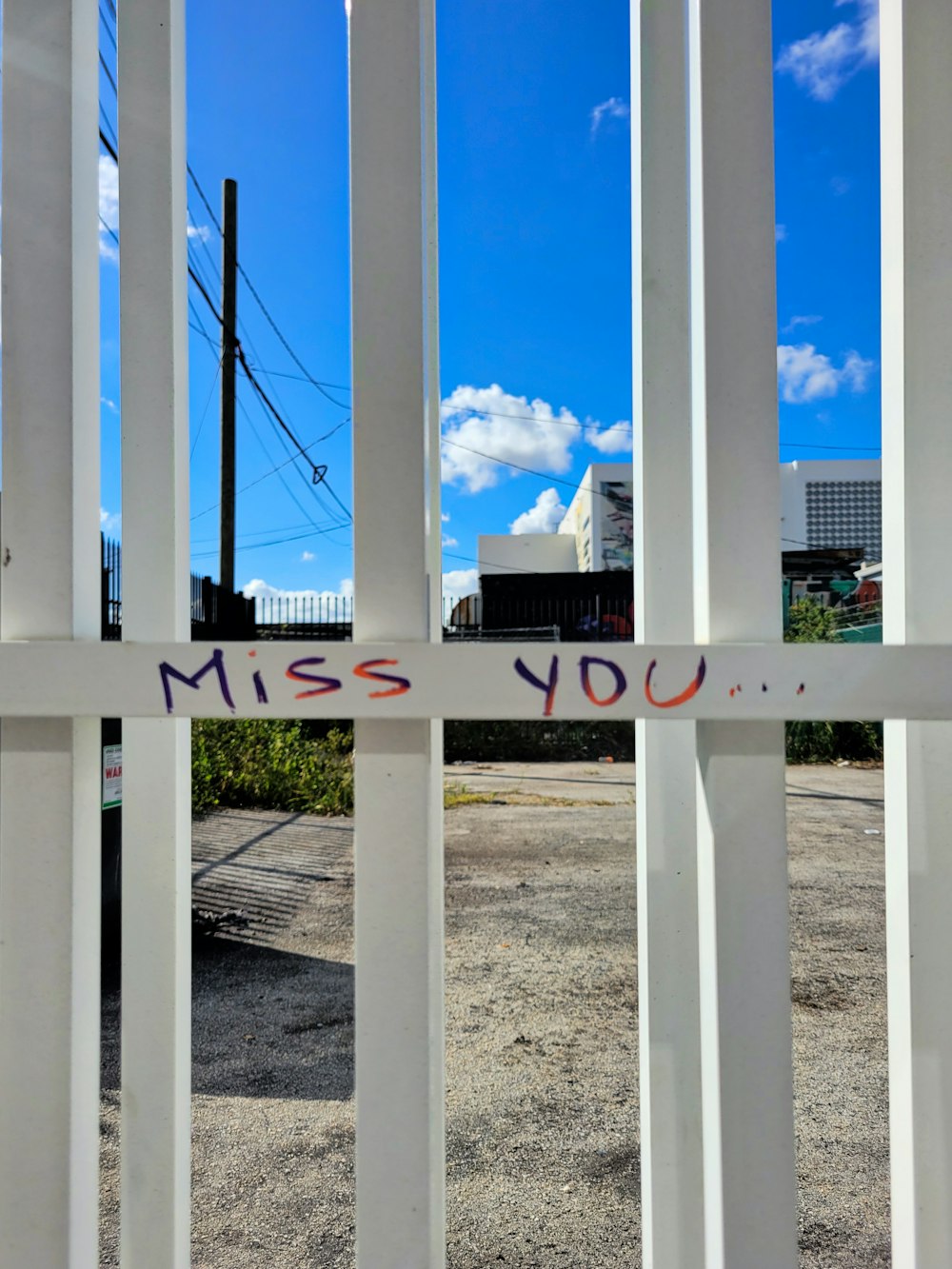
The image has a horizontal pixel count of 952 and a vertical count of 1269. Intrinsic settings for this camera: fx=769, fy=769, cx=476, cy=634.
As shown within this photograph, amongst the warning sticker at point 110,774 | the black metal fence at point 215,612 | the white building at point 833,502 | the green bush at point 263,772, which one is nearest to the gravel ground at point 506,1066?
the warning sticker at point 110,774

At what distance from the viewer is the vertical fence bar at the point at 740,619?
0.93m

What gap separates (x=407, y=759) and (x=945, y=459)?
77cm

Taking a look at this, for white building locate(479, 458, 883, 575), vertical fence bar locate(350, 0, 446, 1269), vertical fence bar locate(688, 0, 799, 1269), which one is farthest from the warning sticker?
white building locate(479, 458, 883, 575)

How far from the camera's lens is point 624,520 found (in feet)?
101

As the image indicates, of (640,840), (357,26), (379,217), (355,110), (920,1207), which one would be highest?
(357,26)

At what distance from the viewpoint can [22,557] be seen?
0.98m

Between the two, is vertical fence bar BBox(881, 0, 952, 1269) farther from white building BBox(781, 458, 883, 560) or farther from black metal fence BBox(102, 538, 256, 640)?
white building BBox(781, 458, 883, 560)

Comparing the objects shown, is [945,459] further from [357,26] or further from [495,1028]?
[495,1028]

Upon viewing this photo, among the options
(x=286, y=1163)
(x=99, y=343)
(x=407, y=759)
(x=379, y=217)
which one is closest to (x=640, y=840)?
(x=407, y=759)

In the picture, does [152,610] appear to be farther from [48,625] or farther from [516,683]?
[516,683]

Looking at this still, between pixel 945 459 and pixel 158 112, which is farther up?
pixel 158 112

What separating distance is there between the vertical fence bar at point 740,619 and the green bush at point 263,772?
6908mm

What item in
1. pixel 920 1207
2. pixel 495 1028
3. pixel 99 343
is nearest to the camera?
pixel 920 1207

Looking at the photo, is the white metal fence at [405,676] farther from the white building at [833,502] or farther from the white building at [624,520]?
the white building at [833,502]
